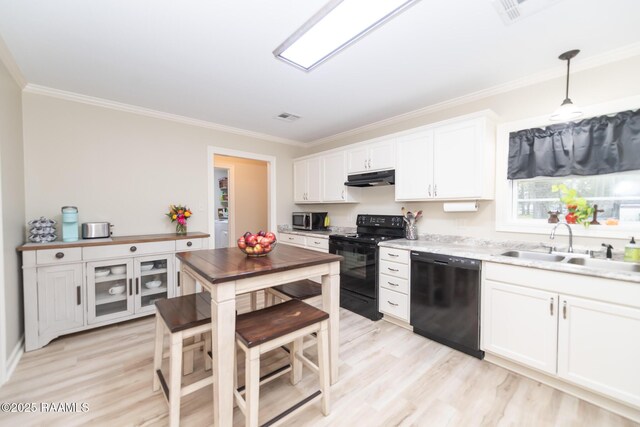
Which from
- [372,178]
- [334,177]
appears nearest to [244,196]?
[334,177]

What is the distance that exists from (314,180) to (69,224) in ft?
9.97

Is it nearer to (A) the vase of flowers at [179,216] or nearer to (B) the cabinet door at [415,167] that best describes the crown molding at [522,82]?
(B) the cabinet door at [415,167]

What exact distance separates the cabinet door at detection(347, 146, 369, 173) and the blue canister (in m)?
3.19

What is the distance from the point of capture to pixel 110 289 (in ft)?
9.16

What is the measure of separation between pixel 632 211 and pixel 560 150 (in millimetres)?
684

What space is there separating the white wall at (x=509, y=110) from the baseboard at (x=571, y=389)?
44.3 inches

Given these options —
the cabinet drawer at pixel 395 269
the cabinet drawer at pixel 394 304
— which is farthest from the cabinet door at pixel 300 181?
the cabinet drawer at pixel 394 304

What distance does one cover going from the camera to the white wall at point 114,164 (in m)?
2.68

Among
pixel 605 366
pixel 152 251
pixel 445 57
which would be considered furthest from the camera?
pixel 152 251

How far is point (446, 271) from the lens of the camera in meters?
2.36

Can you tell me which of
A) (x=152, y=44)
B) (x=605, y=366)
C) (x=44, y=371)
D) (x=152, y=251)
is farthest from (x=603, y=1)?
(x=44, y=371)

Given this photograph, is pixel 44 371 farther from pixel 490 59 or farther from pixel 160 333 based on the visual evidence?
pixel 490 59

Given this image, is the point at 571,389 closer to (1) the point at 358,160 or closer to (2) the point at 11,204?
(1) the point at 358,160

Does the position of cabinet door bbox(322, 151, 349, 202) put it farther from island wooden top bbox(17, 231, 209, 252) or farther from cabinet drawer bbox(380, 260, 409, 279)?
island wooden top bbox(17, 231, 209, 252)
